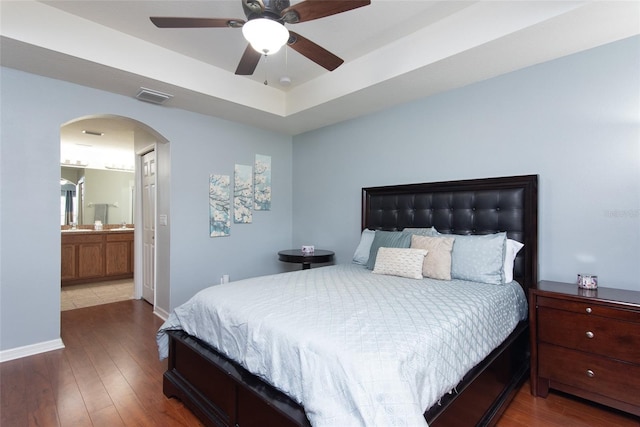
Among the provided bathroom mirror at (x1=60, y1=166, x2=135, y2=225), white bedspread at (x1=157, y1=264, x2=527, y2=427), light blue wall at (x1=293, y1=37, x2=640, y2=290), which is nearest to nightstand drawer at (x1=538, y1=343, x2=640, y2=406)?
white bedspread at (x1=157, y1=264, x2=527, y2=427)

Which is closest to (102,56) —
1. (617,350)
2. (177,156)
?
(177,156)

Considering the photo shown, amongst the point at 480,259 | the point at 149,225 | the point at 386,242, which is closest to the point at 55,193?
the point at 149,225

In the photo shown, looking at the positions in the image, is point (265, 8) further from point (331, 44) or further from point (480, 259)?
point (480, 259)

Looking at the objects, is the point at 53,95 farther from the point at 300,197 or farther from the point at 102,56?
the point at 300,197

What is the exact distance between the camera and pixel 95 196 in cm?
641

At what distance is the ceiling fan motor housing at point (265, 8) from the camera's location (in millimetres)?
1694

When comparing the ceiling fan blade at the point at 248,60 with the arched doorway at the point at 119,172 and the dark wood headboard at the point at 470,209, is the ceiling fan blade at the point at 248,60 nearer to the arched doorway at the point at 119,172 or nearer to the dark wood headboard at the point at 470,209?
the arched doorway at the point at 119,172

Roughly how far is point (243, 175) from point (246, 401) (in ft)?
10.1

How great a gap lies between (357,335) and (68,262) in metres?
5.90

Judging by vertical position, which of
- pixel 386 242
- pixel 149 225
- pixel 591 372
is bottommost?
pixel 591 372

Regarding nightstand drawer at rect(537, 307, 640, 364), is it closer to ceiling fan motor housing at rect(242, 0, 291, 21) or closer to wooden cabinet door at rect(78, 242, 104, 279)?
ceiling fan motor housing at rect(242, 0, 291, 21)

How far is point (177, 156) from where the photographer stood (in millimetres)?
3639

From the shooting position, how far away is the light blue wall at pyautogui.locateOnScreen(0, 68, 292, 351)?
2689 millimetres

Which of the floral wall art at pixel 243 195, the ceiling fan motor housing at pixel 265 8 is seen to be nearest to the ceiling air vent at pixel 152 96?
the floral wall art at pixel 243 195
